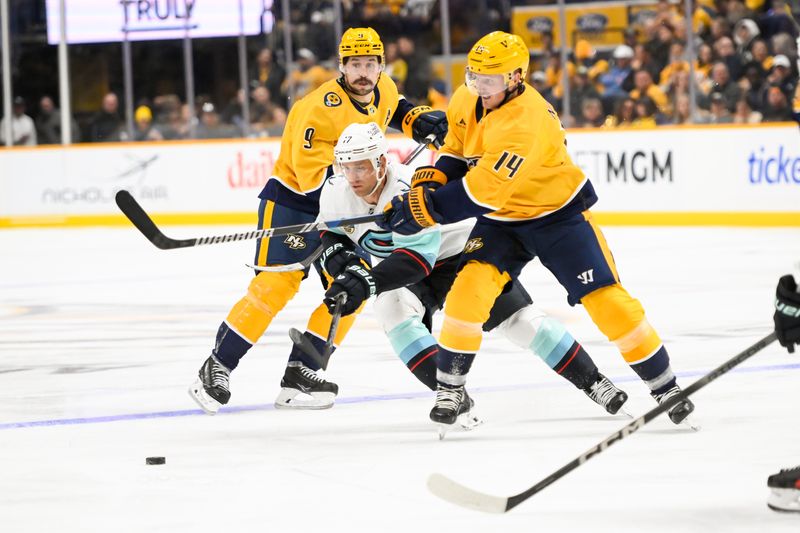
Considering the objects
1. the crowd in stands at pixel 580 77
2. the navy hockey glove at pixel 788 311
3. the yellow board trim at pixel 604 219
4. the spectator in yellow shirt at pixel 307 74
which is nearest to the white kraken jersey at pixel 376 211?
the navy hockey glove at pixel 788 311

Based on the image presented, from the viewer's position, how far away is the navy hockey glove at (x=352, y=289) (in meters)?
3.99

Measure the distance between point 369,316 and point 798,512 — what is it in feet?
13.1

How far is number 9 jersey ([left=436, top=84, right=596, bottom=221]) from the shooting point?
3.88 meters

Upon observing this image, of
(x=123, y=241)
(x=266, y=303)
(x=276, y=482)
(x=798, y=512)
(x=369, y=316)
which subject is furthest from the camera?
(x=123, y=241)

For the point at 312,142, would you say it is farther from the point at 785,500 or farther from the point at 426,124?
the point at 785,500

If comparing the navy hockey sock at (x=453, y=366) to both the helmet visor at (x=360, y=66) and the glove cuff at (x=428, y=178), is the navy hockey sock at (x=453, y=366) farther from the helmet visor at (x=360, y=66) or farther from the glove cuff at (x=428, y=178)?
the helmet visor at (x=360, y=66)

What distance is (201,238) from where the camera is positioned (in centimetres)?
426

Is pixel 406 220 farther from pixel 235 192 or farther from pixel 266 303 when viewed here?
pixel 235 192

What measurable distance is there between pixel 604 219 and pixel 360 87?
6.83 metres

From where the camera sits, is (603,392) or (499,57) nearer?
(499,57)

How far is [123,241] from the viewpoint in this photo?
464 inches

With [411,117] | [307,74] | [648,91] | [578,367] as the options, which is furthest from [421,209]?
[307,74]

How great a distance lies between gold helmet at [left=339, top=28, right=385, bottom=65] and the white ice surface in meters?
1.07

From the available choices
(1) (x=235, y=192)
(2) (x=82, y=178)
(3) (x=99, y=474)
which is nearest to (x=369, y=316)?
(3) (x=99, y=474)
